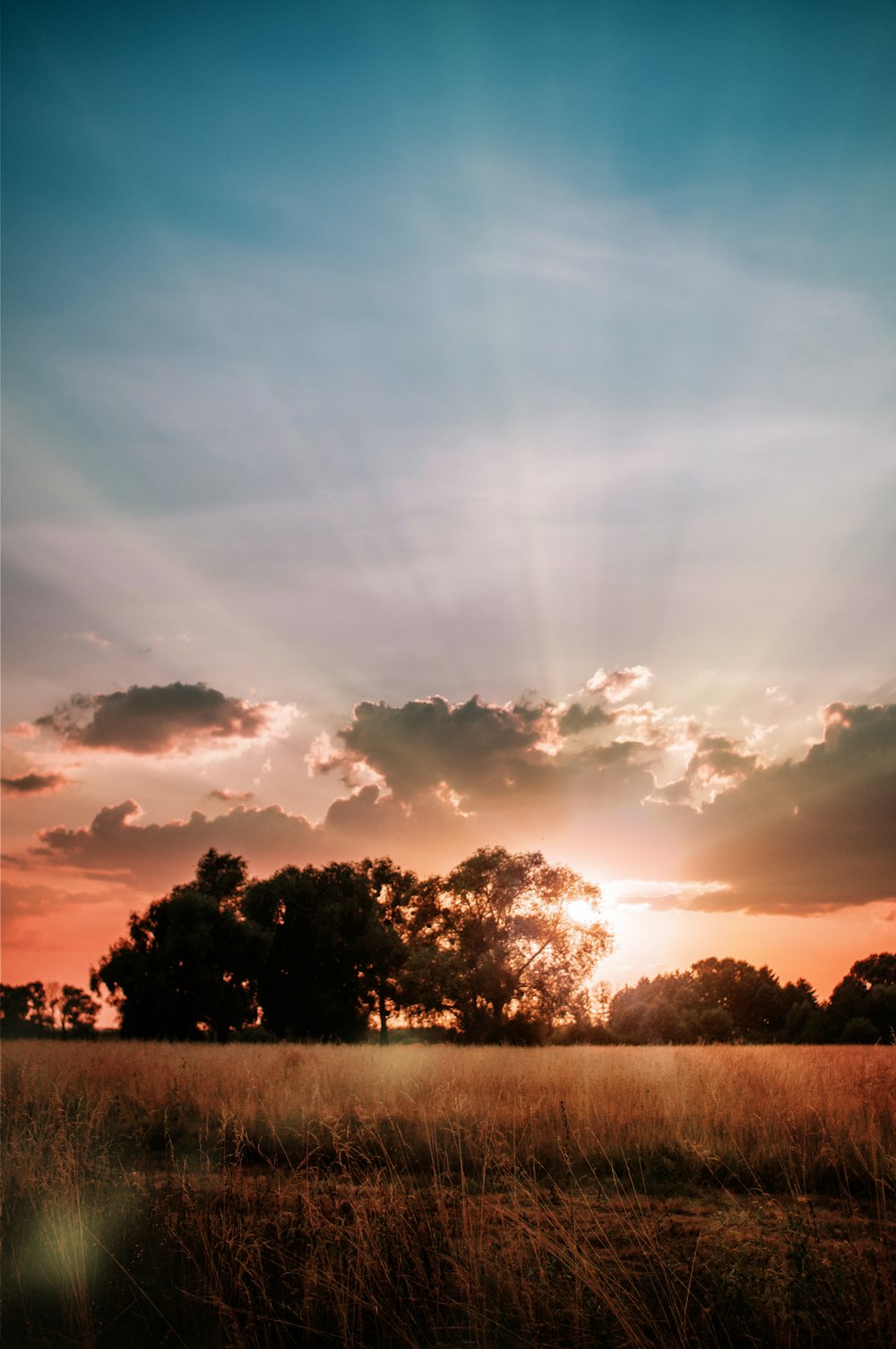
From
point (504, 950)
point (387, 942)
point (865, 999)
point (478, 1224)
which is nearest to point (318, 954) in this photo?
point (387, 942)

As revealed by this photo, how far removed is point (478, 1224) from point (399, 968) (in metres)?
38.9

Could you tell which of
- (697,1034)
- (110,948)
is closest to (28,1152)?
(110,948)

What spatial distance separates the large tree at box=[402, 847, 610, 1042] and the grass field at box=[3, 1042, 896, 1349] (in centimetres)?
2502

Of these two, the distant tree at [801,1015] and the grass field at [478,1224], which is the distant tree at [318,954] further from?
the grass field at [478,1224]

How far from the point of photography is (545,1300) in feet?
14.2

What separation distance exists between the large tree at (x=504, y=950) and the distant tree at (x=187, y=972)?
29.8 ft

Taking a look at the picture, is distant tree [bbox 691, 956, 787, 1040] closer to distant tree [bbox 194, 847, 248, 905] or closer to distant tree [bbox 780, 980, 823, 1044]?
distant tree [bbox 780, 980, 823, 1044]

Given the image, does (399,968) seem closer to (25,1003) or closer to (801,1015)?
(801,1015)

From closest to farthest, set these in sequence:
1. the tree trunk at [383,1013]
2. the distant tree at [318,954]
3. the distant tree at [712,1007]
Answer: the distant tree at [318,954] → the tree trunk at [383,1013] → the distant tree at [712,1007]

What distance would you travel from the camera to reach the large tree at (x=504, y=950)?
33.9 metres

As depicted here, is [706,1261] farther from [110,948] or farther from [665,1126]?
[110,948]

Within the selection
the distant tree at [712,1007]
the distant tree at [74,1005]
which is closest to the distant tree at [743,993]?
the distant tree at [712,1007]

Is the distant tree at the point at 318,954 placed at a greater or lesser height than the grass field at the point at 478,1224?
greater

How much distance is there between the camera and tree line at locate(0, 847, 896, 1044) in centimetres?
3422
